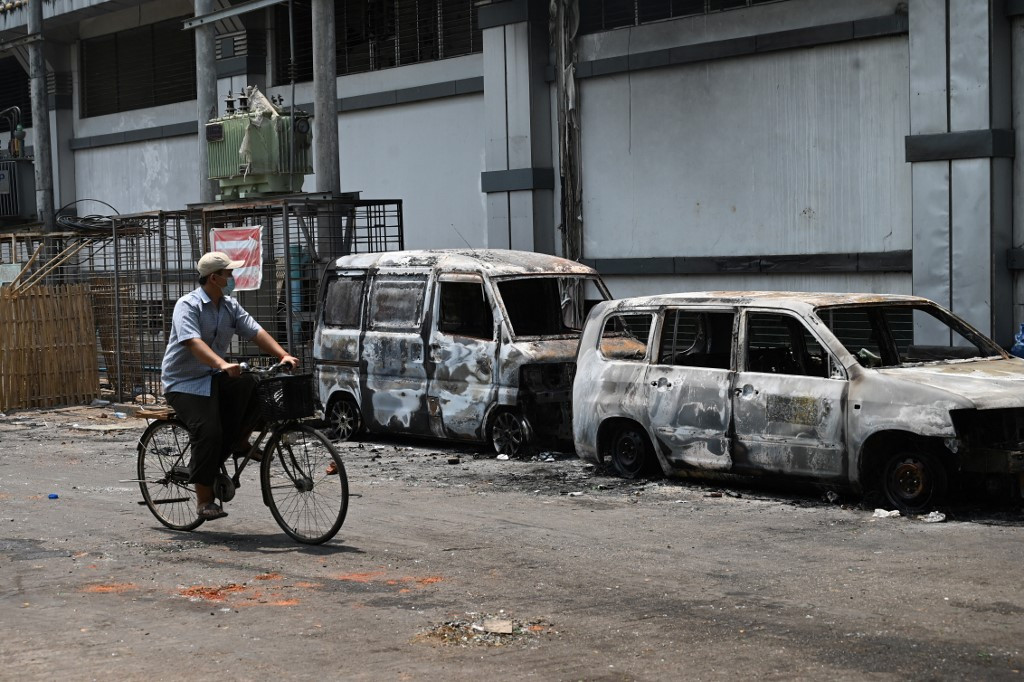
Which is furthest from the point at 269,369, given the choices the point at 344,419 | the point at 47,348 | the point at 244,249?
the point at 47,348

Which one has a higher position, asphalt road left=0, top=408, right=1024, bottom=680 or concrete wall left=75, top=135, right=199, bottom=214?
concrete wall left=75, top=135, right=199, bottom=214

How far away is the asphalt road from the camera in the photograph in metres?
5.84

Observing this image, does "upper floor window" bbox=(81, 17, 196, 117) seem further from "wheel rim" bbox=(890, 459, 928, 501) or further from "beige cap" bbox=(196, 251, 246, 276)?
"wheel rim" bbox=(890, 459, 928, 501)

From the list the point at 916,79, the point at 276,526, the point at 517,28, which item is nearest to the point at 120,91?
the point at 517,28

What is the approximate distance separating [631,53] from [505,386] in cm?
619

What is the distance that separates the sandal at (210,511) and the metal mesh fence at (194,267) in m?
6.52

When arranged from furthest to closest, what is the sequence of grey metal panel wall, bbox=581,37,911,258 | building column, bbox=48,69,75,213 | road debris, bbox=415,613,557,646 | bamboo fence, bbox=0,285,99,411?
building column, bbox=48,69,75,213, bamboo fence, bbox=0,285,99,411, grey metal panel wall, bbox=581,37,911,258, road debris, bbox=415,613,557,646

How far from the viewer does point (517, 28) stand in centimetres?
1822

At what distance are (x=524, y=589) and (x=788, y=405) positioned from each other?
3.44m

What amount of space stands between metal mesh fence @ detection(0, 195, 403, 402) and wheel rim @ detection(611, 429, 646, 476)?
544cm

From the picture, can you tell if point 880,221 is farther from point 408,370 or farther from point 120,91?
point 120,91

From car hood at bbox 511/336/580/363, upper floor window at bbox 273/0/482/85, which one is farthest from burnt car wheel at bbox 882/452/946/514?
upper floor window at bbox 273/0/482/85

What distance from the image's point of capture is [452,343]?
43.6ft

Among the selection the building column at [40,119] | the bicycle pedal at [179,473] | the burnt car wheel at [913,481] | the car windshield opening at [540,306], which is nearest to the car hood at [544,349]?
the car windshield opening at [540,306]
